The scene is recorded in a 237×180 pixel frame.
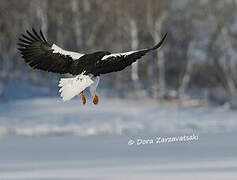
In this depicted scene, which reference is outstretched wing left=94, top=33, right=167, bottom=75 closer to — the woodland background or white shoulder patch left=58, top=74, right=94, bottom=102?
white shoulder patch left=58, top=74, right=94, bottom=102

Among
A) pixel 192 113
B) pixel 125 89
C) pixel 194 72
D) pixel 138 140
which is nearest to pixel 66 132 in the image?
pixel 138 140

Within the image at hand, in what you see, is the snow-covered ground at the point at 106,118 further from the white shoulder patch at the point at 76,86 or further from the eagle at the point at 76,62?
the white shoulder patch at the point at 76,86

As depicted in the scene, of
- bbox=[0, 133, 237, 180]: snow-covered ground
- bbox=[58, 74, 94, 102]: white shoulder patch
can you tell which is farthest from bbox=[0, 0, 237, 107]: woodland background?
bbox=[58, 74, 94, 102]: white shoulder patch

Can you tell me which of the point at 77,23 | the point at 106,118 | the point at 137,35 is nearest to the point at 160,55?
the point at 137,35

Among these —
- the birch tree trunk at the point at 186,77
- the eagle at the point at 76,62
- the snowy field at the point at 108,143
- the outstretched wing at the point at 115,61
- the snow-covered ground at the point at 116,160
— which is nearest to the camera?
the eagle at the point at 76,62

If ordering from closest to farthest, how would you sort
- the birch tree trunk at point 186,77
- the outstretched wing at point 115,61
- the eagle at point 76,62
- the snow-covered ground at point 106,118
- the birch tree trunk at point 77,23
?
the eagle at point 76,62
the outstretched wing at point 115,61
the snow-covered ground at point 106,118
the birch tree trunk at point 77,23
the birch tree trunk at point 186,77

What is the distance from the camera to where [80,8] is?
70.2 feet

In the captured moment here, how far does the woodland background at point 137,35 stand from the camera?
2016cm

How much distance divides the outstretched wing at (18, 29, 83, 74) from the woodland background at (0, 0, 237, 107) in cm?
1369

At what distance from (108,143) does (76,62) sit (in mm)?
5688

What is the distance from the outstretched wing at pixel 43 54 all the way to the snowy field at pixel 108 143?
1615 mm

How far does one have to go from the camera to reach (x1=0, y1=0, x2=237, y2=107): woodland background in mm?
20156

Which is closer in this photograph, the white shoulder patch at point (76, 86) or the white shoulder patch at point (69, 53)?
the white shoulder patch at point (76, 86)

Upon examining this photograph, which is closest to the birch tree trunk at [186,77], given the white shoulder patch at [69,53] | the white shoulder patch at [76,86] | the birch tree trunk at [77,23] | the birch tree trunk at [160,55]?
the birch tree trunk at [160,55]
